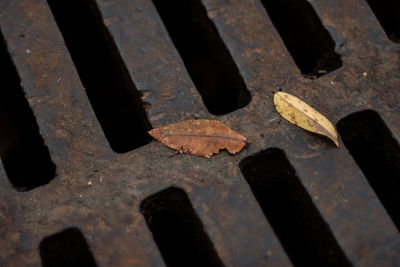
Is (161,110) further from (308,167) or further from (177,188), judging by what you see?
(308,167)

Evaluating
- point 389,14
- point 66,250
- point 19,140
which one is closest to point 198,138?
point 66,250

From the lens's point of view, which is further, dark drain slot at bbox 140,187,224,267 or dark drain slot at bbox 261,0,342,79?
dark drain slot at bbox 261,0,342,79

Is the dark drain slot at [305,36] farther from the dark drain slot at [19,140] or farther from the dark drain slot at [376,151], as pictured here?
the dark drain slot at [19,140]

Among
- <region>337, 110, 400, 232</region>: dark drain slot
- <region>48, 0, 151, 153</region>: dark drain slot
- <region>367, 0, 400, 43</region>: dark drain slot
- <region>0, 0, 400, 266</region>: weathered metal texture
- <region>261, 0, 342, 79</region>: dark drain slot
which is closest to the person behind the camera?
<region>0, 0, 400, 266</region>: weathered metal texture

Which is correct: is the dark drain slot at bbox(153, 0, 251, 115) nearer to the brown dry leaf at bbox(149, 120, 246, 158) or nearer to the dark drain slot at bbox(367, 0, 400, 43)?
the brown dry leaf at bbox(149, 120, 246, 158)

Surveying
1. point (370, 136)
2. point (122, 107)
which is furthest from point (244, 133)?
point (122, 107)

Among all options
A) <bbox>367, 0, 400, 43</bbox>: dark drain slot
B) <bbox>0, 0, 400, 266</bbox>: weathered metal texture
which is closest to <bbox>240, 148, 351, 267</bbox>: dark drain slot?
<bbox>0, 0, 400, 266</bbox>: weathered metal texture
